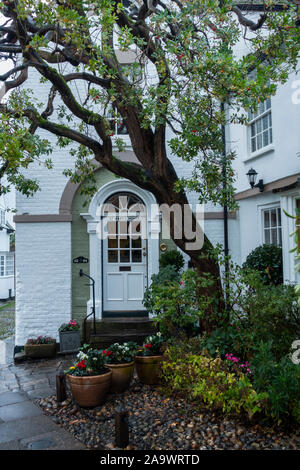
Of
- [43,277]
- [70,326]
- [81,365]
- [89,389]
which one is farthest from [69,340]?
[89,389]

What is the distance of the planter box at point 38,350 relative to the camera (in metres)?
7.82

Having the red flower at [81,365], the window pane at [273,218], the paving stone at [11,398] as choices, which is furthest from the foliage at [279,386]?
the window pane at [273,218]

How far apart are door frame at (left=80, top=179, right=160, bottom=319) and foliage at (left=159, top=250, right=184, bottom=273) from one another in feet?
0.86

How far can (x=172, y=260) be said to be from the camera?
832 centimetres

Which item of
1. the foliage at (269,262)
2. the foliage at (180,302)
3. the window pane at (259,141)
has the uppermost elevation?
the window pane at (259,141)

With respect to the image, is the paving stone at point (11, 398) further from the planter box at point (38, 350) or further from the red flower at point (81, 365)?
the planter box at point (38, 350)

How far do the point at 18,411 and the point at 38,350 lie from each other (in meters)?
2.89

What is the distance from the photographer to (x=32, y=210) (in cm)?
852

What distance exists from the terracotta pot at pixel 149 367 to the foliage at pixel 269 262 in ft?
8.83
